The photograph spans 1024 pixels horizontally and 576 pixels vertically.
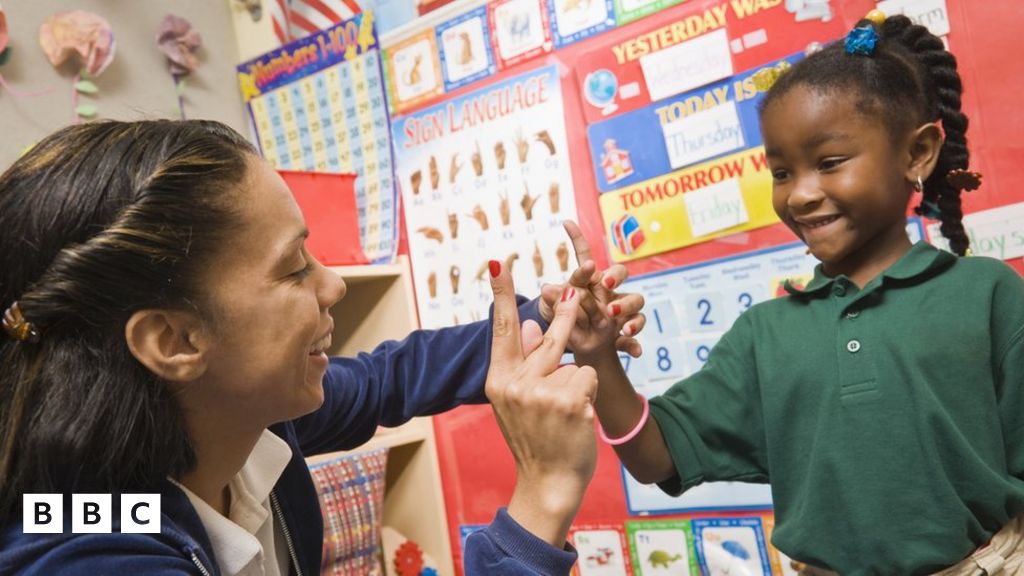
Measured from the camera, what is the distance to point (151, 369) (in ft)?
2.83

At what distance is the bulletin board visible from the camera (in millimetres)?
1364

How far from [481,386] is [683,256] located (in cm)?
60

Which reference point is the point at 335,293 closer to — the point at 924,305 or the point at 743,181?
the point at 924,305

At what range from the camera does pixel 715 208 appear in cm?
160

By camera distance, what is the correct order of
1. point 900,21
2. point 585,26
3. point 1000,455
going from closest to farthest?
point 1000,455 → point 900,21 → point 585,26

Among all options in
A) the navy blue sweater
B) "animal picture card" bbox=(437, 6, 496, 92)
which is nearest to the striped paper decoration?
"animal picture card" bbox=(437, 6, 496, 92)

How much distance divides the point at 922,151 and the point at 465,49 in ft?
3.64

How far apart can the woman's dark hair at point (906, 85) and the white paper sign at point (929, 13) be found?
28cm

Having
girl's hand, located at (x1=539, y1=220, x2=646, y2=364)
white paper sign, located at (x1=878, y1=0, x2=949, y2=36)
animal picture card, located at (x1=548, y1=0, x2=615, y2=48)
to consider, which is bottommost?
girl's hand, located at (x1=539, y1=220, x2=646, y2=364)

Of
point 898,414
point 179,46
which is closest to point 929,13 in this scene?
point 898,414

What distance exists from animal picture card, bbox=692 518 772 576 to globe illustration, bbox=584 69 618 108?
32.7 inches

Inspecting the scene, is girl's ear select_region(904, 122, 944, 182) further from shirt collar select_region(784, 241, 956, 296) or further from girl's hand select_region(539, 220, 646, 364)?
girl's hand select_region(539, 220, 646, 364)

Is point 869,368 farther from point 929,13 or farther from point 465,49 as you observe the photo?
point 465,49

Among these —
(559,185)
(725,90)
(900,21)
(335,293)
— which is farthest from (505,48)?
(335,293)
